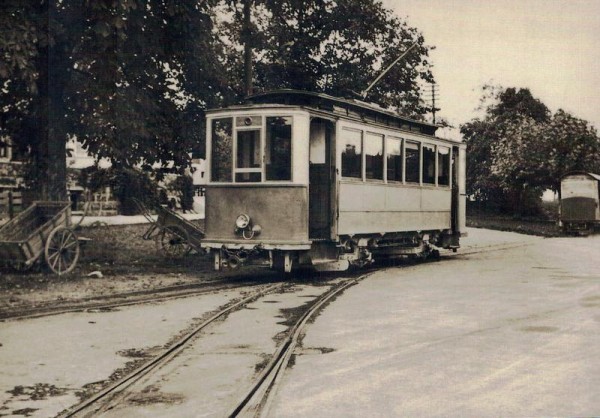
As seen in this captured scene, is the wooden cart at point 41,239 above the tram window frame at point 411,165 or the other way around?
the other way around

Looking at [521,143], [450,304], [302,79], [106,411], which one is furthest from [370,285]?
[521,143]

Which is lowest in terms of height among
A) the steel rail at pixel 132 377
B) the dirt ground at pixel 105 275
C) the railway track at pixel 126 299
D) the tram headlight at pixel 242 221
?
the steel rail at pixel 132 377

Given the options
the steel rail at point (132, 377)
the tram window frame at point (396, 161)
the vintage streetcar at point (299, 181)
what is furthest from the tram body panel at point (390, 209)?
the steel rail at point (132, 377)

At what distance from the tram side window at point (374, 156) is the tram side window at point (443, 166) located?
3.73 meters

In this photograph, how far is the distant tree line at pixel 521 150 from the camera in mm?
48250

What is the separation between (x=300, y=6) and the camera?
71.6 ft

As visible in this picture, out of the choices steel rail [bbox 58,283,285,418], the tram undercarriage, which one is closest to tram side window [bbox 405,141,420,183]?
the tram undercarriage

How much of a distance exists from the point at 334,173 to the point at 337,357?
25.9 feet

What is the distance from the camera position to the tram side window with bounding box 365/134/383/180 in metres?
16.3

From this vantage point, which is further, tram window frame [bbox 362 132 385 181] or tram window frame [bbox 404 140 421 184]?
tram window frame [bbox 404 140 421 184]

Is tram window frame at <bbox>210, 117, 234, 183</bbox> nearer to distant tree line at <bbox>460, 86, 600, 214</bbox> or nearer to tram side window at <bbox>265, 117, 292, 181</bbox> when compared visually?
tram side window at <bbox>265, 117, 292, 181</bbox>

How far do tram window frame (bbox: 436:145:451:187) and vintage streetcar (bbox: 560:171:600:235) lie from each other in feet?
69.7

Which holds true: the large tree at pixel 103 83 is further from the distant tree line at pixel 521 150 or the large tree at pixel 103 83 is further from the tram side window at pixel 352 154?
the distant tree line at pixel 521 150

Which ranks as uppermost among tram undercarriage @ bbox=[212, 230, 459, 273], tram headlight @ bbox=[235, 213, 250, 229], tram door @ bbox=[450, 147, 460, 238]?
tram door @ bbox=[450, 147, 460, 238]
